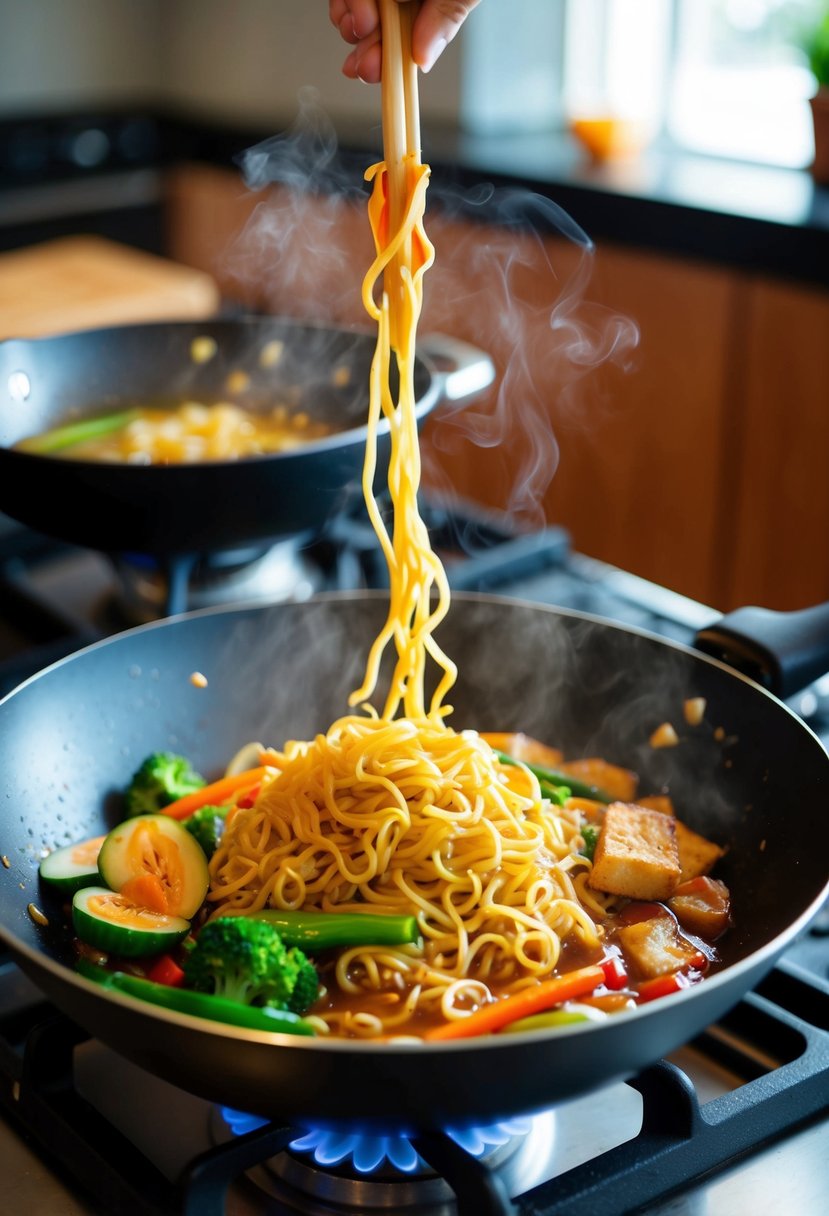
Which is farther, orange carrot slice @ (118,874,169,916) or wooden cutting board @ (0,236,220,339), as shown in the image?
wooden cutting board @ (0,236,220,339)

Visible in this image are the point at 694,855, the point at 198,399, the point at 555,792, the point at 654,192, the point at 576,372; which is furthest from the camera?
the point at 576,372

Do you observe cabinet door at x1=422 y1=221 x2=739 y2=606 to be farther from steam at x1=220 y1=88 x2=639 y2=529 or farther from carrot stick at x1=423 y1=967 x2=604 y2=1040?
carrot stick at x1=423 y1=967 x2=604 y2=1040

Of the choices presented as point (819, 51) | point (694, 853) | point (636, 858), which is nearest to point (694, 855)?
point (694, 853)

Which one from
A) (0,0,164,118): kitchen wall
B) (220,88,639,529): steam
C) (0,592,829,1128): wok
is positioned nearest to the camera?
(0,592,829,1128): wok

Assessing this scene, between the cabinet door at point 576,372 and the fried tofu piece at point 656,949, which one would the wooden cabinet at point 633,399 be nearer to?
the cabinet door at point 576,372

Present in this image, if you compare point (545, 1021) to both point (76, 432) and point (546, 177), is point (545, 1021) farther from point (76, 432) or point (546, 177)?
point (546, 177)

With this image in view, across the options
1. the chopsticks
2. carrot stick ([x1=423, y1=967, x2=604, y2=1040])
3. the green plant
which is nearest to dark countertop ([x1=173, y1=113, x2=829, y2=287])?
A: the green plant

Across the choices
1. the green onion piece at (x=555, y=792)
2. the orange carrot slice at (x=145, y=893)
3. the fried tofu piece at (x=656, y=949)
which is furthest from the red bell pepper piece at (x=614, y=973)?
the orange carrot slice at (x=145, y=893)

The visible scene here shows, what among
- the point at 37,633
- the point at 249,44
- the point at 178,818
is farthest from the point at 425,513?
the point at 249,44
